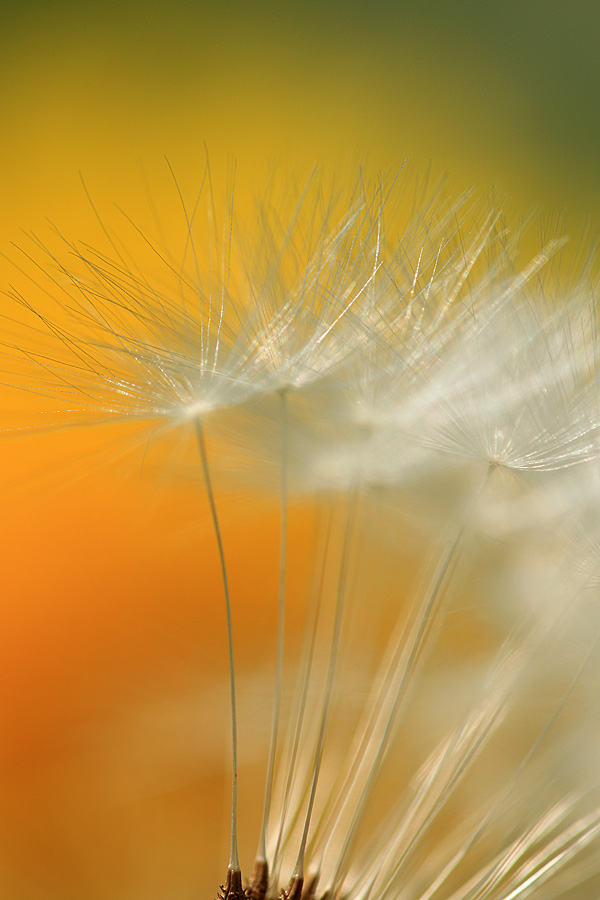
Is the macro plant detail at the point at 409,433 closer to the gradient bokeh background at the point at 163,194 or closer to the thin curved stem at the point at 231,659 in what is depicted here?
the thin curved stem at the point at 231,659

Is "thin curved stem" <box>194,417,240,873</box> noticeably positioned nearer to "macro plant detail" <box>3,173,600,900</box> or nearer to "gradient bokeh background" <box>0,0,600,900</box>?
"macro plant detail" <box>3,173,600,900</box>

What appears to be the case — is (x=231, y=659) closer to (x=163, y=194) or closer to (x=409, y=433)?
(x=409, y=433)

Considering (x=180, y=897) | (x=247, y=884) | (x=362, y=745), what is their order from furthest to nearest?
1. (x=180, y=897)
2. (x=362, y=745)
3. (x=247, y=884)

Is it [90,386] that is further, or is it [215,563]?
[215,563]

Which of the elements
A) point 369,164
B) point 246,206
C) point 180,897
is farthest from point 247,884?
point 369,164

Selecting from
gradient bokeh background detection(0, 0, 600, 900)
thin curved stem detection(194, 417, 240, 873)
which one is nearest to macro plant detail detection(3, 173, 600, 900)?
thin curved stem detection(194, 417, 240, 873)

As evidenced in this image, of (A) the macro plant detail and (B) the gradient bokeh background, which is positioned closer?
(A) the macro plant detail

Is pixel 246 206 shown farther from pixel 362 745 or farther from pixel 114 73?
pixel 362 745
